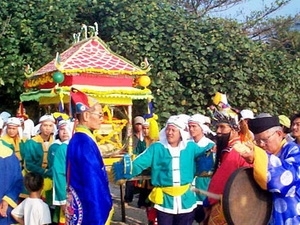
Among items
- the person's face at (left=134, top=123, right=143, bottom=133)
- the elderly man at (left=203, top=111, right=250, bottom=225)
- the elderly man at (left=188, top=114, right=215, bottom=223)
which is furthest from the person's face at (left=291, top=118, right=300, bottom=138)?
the person's face at (left=134, top=123, right=143, bottom=133)

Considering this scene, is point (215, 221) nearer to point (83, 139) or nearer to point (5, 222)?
point (83, 139)

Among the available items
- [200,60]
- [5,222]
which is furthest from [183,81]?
[5,222]

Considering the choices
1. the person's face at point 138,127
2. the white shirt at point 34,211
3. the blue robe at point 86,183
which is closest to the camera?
the blue robe at point 86,183

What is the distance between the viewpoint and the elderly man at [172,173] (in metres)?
5.93

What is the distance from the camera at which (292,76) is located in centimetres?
1176

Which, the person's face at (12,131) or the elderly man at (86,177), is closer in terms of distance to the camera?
the elderly man at (86,177)

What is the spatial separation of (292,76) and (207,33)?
208cm

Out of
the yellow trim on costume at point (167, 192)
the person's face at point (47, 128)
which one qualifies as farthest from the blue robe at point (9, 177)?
the person's face at point (47, 128)

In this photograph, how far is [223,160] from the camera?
478 centimetres

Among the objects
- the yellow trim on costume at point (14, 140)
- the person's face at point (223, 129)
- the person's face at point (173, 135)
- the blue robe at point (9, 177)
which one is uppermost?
the person's face at point (223, 129)

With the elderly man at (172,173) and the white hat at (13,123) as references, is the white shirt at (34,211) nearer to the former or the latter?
the elderly man at (172,173)

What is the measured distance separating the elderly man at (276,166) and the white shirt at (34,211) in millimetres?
2996

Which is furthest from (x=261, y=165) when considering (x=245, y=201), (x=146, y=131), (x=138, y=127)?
(x=138, y=127)

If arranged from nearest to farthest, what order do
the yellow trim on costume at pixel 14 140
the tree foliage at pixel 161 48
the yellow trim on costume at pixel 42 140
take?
the yellow trim on costume at pixel 42 140 → the yellow trim on costume at pixel 14 140 → the tree foliage at pixel 161 48
